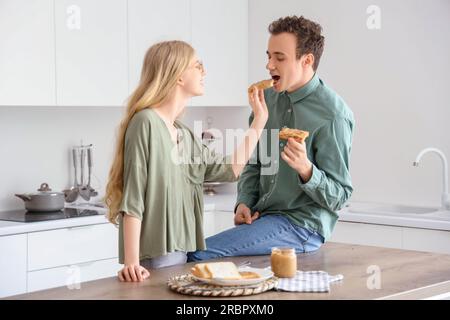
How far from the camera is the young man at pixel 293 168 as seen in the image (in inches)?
115

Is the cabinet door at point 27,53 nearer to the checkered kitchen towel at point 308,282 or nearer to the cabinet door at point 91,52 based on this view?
the cabinet door at point 91,52

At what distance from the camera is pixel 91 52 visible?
4566 mm

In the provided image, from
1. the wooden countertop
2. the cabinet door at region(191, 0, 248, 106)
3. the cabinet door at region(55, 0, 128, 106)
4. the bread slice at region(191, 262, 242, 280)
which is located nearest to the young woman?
the wooden countertop

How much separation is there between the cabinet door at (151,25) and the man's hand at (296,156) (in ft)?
7.33

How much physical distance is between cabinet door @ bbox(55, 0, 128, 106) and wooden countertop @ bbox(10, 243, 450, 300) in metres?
1.86

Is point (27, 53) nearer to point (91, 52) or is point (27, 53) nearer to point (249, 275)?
point (91, 52)

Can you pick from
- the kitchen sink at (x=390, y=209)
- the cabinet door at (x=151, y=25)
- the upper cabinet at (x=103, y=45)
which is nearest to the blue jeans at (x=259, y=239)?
the upper cabinet at (x=103, y=45)

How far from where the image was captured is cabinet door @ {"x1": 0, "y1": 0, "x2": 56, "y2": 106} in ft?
13.7

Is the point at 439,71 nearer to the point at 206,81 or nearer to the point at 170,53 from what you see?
the point at 206,81

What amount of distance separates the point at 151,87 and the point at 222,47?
2.60m

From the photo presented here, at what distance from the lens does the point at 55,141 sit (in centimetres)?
492

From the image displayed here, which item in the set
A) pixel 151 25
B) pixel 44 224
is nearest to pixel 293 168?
pixel 44 224

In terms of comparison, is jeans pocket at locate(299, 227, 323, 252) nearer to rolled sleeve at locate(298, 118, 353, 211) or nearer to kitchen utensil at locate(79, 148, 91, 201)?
rolled sleeve at locate(298, 118, 353, 211)

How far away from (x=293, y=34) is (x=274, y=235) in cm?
71
